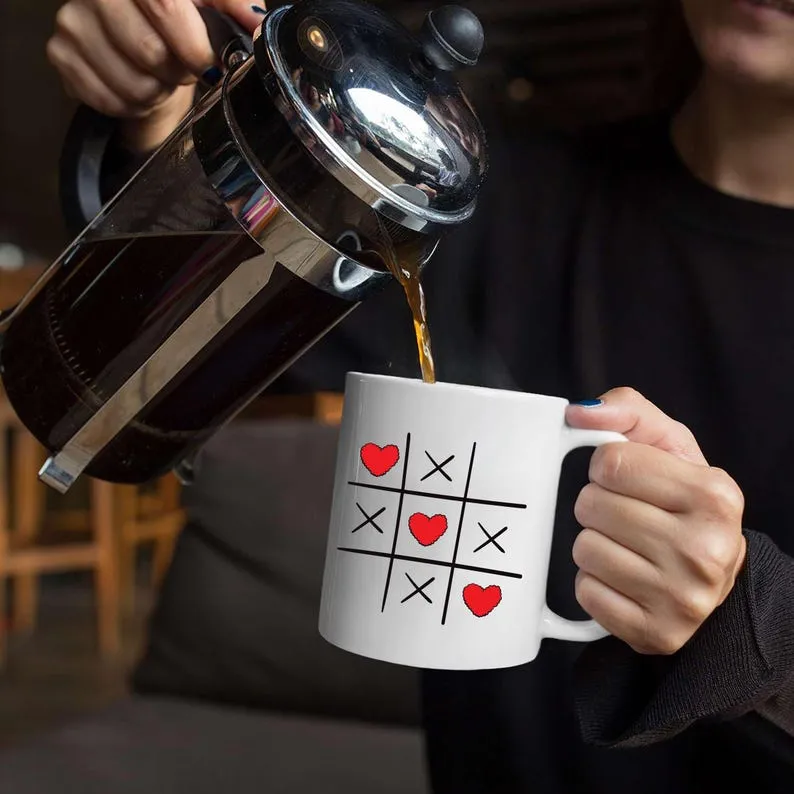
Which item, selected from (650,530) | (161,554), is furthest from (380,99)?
(161,554)

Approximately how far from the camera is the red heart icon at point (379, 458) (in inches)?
21.9

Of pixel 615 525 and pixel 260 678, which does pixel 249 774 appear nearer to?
pixel 260 678

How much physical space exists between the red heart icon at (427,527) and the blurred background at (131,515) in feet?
2.33

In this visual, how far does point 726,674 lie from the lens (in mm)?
624

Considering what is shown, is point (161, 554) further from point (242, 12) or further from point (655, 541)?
point (655, 541)

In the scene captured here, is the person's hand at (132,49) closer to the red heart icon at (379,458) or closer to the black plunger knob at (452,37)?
the black plunger knob at (452,37)

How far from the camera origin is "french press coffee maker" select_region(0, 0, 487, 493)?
54 centimetres

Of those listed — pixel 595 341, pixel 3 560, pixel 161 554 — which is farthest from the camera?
pixel 161 554

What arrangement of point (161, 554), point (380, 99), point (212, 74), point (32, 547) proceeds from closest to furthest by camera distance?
1. point (380, 99)
2. point (212, 74)
3. point (32, 547)
4. point (161, 554)

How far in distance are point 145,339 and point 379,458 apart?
0.16 m

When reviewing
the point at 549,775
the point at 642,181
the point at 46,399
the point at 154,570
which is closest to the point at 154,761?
the point at 549,775

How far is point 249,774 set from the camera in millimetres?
1288

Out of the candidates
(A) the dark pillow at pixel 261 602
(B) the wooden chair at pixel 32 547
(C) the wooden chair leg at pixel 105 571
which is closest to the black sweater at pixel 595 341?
(A) the dark pillow at pixel 261 602

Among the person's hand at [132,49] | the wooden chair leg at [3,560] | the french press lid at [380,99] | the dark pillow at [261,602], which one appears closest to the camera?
the french press lid at [380,99]
